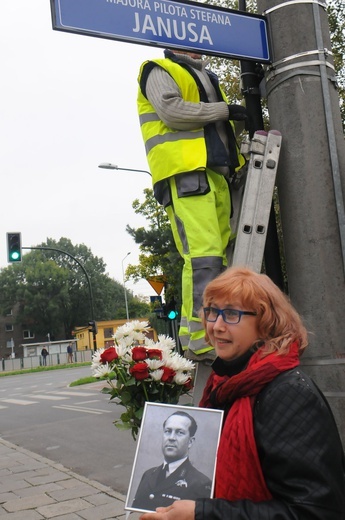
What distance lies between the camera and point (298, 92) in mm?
2953

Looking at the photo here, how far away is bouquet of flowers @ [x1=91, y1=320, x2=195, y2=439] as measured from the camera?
2.49 metres

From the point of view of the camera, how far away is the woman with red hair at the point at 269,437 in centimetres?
146

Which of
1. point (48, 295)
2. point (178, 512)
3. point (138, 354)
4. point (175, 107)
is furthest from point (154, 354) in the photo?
point (48, 295)

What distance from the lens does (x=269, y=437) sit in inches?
59.9

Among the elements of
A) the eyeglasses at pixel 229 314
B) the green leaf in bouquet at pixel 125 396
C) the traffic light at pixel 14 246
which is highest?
the traffic light at pixel 14 246

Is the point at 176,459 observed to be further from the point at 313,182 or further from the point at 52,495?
the point at 52,495

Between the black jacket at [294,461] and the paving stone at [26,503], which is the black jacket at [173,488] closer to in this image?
the black jacket at [294,461]

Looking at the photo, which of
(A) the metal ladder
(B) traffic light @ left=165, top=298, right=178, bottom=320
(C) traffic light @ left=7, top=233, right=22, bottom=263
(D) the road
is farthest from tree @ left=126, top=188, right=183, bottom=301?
(A) the metal ladder

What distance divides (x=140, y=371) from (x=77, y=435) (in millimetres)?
8741

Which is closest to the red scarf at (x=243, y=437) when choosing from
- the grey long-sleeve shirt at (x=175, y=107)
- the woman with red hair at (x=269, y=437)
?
the woman with red hair at (x=269, y=437)

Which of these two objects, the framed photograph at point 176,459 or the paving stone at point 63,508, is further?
the paving stone at point 63,508

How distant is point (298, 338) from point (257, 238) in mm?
1046

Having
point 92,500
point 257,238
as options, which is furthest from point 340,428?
point 92,500

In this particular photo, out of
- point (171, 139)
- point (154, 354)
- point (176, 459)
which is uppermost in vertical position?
point (171, 139)
